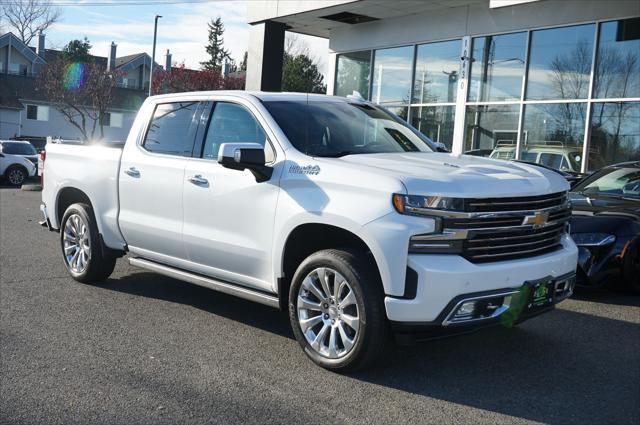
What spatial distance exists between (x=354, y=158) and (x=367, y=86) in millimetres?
15302

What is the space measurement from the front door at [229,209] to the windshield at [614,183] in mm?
4694

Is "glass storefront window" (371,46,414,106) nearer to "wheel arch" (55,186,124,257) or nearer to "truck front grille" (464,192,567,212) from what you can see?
"wheel arch" (55,186,124,257)

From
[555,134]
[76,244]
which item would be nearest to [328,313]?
[76,244]

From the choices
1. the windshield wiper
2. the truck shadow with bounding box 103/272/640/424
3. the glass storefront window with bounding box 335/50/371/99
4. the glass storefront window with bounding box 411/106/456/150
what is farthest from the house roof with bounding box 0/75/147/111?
the windshield wiper

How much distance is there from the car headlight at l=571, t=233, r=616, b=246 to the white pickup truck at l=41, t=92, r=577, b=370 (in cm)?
186

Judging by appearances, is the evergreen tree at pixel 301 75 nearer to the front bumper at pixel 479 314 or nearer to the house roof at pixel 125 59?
the house roof at pixel 125 59

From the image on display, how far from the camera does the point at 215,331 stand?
539cm

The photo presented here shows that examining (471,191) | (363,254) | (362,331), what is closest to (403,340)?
(362,331)

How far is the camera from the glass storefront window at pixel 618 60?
13.4 meters

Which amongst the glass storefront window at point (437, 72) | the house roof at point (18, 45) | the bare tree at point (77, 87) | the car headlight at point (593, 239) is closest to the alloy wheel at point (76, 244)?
the car headlight at point (593, 239)

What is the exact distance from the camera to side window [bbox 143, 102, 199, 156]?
19.1 ft

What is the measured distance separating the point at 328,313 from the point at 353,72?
648 inches

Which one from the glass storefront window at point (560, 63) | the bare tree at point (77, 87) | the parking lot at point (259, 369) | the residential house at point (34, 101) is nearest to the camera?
the parking lot at point (259, 369)

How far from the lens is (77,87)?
151ft
